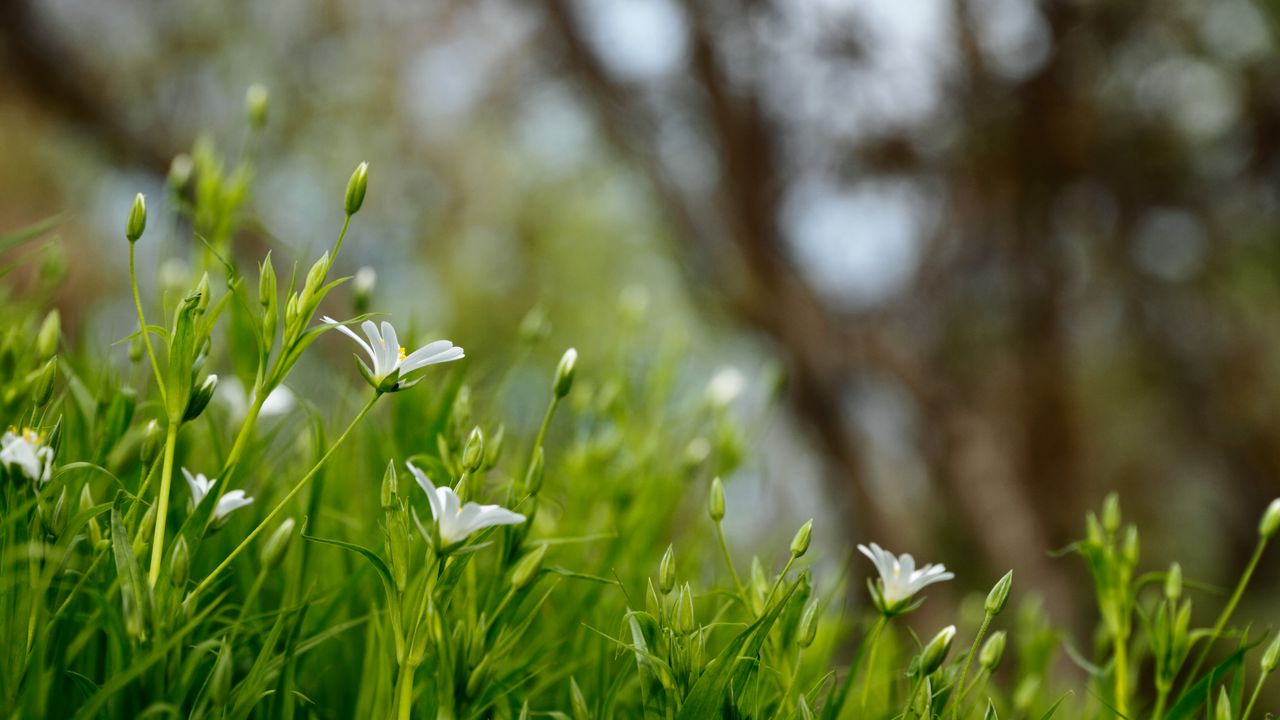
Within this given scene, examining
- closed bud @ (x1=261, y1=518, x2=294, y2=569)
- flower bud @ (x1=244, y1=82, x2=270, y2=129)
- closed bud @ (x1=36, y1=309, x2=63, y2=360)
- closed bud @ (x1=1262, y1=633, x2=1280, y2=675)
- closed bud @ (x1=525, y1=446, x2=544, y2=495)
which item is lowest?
closed bud @ (x1=1262, y1=633, x2=1280, y2=675)

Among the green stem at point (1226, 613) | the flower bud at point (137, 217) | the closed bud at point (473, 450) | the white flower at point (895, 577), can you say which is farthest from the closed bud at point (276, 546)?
the green stem at point (1226, 613)

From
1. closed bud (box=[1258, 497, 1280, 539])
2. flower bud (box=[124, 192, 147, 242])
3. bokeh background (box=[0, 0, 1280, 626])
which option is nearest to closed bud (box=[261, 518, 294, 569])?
flower bud (box=[124, 192, 147, 242])

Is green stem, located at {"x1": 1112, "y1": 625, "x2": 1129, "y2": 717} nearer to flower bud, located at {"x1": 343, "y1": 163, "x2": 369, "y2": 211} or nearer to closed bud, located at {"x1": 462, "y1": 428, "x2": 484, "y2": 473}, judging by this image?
closed bud, located at {"x1": 462, "y1": 428, "x2": 484, "y2": 473}

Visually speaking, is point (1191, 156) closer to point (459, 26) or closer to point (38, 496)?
point (459, 26)

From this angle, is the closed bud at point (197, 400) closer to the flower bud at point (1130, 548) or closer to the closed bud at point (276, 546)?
the closed bud at point (276, 546)

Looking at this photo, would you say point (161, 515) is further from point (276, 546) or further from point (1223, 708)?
point (1223, 708)

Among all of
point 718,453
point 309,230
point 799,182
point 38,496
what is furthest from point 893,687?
point 309,230
